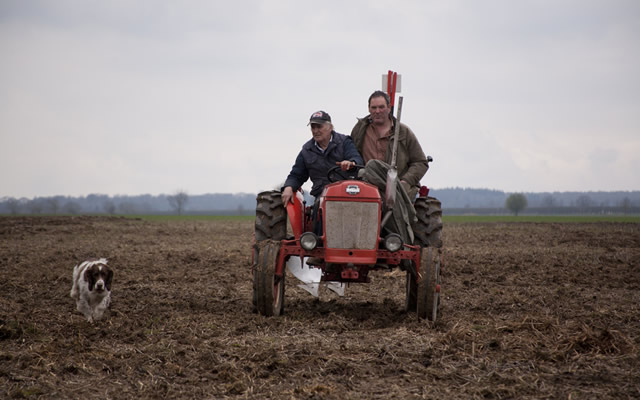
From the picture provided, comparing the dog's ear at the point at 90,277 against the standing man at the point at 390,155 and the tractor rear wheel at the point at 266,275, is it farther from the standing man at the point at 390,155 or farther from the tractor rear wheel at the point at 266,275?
the standing man at the point at 390,155

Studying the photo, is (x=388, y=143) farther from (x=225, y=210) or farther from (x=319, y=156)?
(x=225, y=210)

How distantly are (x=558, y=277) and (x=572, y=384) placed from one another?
25.3 ft

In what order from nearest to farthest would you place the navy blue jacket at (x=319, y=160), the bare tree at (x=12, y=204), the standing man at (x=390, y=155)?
the standing man at (x=390, y=155) < the navy blue jacket at (x=319, y=160) < the bare tree at (x=12, y=204)

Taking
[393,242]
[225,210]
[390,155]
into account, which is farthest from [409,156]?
[225,210]

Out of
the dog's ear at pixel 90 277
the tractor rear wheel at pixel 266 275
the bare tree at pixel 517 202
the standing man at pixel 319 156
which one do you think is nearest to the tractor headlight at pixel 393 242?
the standing man at pixel 319 156

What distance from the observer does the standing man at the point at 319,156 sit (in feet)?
27.3

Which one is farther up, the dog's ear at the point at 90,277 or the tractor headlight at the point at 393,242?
the tractor headlight at the point at 393,242

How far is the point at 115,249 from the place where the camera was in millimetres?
18766

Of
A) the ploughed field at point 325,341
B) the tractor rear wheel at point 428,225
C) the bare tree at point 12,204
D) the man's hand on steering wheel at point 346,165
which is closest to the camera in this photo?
the ploughed field at point 325,341

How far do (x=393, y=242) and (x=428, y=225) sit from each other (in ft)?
2.81

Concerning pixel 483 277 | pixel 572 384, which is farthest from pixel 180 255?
pixel 572 384

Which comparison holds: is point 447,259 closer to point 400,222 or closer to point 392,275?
point 392,275

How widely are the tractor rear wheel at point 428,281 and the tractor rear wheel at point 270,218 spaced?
1.84 meters

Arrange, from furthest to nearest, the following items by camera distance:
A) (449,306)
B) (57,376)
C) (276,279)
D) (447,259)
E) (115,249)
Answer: (115,249), (447,259), (449,306), (276,279), (57,376)
